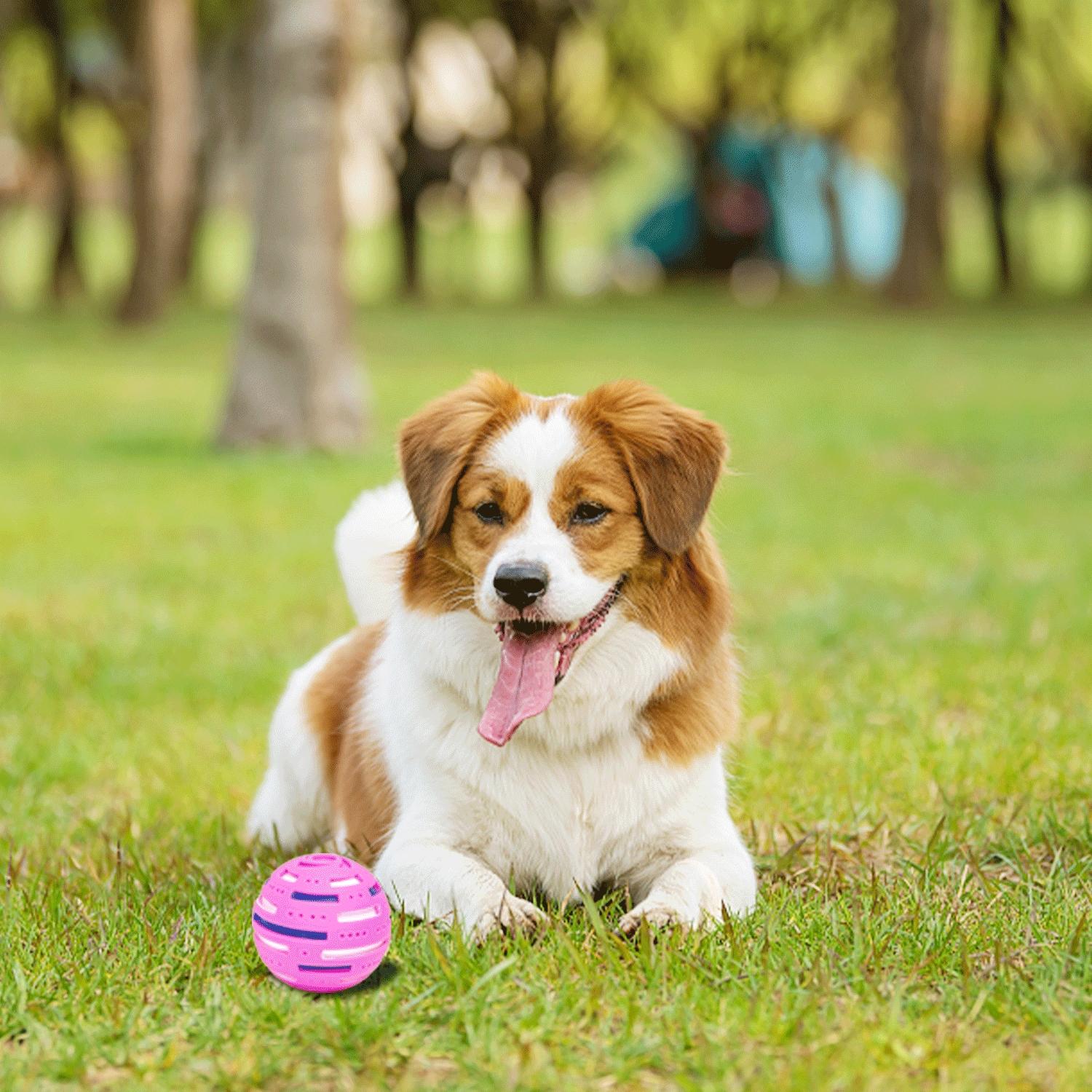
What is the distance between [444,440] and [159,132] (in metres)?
18.9

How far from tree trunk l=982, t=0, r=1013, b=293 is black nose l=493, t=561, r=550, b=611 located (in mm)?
30343

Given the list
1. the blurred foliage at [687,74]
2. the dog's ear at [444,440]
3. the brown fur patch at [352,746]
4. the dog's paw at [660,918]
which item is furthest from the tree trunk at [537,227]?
the dog's paw at [660,918]

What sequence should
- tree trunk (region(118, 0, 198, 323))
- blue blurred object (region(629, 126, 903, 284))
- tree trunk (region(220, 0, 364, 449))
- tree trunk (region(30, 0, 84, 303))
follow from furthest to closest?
blue blurred object (region(629, 126, 903, 284)) → tree trunk (region(30, 0, 84, 303)) → tree trunk (region(118, 0, 198, 323)) → tree trunk (region(220, 0, 364, 449))

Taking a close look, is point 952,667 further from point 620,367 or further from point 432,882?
point 620,367

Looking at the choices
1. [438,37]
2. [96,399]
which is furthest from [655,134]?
[96,399]

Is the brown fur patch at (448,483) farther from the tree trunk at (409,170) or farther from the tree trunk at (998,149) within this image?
the tree trunk at (409,170)

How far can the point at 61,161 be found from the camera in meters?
29.7

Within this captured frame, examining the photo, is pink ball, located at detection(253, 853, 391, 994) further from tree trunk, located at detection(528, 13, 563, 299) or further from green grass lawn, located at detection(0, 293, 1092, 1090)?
tree trunk, located at detection(528, 13, 563, 299)

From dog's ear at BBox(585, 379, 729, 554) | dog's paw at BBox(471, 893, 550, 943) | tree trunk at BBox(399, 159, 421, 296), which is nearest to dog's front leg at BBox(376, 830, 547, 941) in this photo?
dog's paw at BBox(471, 893, 550, 943)

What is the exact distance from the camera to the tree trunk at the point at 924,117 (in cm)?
2639

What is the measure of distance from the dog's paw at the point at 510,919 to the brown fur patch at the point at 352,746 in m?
0.59

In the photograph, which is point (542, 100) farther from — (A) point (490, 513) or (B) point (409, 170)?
(A) point (490, 513)

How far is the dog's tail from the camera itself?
5.04 metres

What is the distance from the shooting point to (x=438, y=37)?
125 feet
